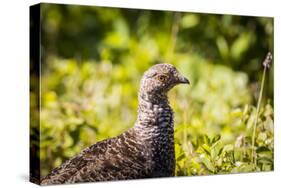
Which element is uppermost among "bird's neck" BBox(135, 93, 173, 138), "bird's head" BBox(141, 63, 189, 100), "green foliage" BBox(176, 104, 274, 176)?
"bird's head" BBox(141, 63, 189, 100)

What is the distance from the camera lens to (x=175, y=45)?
18.9 ft

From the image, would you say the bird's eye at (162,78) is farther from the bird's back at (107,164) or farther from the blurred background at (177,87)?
the bird's back at (107,164)

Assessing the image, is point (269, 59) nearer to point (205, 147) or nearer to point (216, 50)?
point (216, 50)

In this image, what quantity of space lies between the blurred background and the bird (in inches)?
5.6

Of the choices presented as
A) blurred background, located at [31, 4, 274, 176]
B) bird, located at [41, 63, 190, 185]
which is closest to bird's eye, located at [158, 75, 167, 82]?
bird, located at [41, 63, 190, 185]

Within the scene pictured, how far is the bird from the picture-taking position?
5.22 metres

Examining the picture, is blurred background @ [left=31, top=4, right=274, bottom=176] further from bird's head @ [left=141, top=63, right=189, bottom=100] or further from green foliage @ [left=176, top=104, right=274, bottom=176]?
bird's head @ [left=141, top=63, right=189, bottom=100]

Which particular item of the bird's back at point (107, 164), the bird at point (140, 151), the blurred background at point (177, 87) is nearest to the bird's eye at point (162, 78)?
the bird at point (140, 151)

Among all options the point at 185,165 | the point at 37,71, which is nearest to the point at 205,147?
the point at 185,165

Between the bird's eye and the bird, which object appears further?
the bird's eye

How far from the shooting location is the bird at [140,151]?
5218 mm

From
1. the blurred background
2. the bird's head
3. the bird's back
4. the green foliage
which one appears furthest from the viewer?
the green foliage

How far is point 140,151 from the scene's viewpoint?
17.3 ft

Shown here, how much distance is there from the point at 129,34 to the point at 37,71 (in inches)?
30.6
